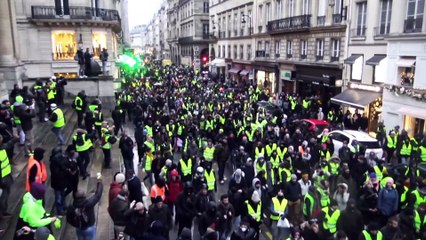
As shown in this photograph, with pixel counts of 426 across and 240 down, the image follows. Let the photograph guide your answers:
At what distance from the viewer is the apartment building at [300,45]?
1001 inches

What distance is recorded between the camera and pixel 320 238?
745 cm

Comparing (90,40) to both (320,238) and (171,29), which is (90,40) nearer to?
(320,238)

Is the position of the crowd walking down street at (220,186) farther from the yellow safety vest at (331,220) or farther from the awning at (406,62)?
the awning at (406,62)

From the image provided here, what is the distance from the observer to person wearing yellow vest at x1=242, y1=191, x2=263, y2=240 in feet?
28.8

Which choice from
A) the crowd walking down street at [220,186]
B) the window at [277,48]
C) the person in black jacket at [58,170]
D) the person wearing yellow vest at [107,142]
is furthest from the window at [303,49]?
the person in black jacket at [58,170]

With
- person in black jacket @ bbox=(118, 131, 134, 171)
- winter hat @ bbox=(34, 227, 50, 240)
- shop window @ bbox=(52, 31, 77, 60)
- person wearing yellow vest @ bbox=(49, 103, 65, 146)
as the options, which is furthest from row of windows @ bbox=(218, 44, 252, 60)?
winter hat @ bbox=(34, 227, 50, 240)

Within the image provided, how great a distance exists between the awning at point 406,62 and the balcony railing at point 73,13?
21.9 m

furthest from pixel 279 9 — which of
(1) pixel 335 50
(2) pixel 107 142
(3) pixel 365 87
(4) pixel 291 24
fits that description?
(2) pixel 107 142

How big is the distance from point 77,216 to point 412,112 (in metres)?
16.7

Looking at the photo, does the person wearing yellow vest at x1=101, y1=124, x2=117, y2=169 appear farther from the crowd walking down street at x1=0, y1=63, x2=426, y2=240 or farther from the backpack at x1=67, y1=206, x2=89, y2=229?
the backpack at x1=67, y1=206, x2=89, y2=229

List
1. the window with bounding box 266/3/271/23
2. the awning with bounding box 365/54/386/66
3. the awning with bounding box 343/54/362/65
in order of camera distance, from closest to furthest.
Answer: the awning with bounding box 365/54/386/66 → the awning with bounding box 343/54/362/65 → the window with bounding box 266/3/271/23

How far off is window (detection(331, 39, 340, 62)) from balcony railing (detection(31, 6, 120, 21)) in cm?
1740

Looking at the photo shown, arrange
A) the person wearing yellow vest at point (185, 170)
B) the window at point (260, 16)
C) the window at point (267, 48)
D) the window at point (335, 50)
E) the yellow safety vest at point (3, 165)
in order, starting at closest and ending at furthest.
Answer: the yellow safety vest at point (3, 165) → the person wearing yellow vest at point (185, 170) → the window at point (335, 50) → the window at point (267, 48) → the window at point (260, 16)

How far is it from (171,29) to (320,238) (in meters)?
94.3
